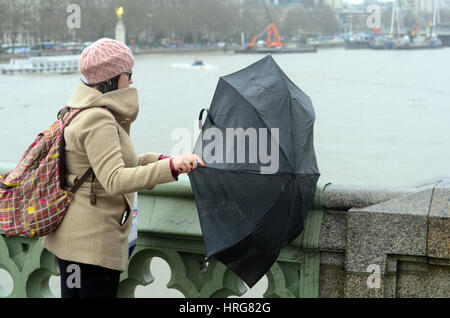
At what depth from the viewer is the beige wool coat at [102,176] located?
1926 mm

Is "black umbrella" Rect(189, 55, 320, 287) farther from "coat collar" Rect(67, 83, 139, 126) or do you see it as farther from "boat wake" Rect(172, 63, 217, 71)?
"boat wake" Rect(172, 63, 217, 71)

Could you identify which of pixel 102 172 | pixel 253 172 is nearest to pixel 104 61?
pixel 102 172

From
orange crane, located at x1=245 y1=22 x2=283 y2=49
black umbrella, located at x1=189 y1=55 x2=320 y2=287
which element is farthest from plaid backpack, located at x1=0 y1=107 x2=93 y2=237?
orange crane, located at x1=245 y1=22 x2=283 y2=49

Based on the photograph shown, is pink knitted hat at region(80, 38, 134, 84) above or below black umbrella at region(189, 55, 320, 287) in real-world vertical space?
above

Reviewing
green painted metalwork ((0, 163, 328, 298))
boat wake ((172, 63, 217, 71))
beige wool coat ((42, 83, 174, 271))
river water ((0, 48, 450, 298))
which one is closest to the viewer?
beige wool coat ((42, 83, 174, 271))

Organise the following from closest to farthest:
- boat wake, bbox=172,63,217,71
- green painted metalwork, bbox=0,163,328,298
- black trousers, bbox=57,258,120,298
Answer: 1. black trousers, bbox=57,258,120,298
2. green painted metalwork, bbox=0,163,328,298
3. boat wake, bbox=172,63,217,71

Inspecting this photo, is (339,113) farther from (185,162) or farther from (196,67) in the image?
(185,162)

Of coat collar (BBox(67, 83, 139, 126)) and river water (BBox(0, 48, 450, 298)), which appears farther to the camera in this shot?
river water (BBox(0, 48, 450, 298))

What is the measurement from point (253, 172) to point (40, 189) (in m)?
0.61

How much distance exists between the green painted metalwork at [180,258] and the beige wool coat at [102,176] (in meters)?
0.34

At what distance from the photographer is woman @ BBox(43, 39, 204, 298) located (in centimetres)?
193

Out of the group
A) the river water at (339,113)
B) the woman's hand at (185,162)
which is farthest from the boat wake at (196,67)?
the woman's hand at (185,162)

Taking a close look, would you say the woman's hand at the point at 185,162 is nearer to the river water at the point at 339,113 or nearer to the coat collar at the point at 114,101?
the coat collar at the point at 114,101

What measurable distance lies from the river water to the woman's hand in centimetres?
739
